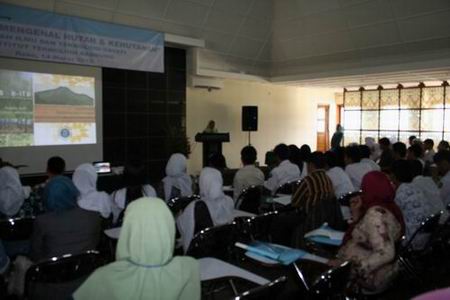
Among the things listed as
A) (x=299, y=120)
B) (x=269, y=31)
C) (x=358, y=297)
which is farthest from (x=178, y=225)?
(x=299, y=120)

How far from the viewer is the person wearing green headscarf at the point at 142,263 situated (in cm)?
141

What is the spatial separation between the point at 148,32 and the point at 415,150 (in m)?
5.14

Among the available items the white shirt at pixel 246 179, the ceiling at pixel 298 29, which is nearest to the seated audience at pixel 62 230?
the white shirt at pixel 246 179

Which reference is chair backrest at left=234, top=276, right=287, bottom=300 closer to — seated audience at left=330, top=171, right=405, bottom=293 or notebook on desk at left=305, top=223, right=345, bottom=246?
seated audience at left=330, top=171, right=405, bottom=293

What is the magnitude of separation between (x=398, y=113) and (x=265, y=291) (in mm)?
12213

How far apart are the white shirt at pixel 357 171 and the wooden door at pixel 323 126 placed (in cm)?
895

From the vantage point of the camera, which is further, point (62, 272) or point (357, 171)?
point (357, 171)

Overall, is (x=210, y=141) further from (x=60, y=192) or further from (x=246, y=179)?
(x=60, y=192)

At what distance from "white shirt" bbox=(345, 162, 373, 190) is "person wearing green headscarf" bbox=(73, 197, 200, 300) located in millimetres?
3925

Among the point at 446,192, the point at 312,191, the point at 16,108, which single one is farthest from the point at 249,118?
the point at 312,191

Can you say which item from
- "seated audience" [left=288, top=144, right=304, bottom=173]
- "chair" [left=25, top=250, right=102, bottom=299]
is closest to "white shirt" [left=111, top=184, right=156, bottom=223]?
"chair" [left=25, top=250, right=102, bottom=299]

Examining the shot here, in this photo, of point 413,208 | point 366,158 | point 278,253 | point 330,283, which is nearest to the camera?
point 330,283

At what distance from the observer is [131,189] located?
3355 millimetres

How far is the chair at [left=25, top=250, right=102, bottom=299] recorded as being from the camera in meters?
1.89
